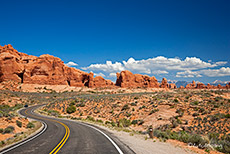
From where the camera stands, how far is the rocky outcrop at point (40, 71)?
87.9 m

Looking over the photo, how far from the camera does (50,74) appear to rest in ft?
312

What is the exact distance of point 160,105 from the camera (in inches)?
1042

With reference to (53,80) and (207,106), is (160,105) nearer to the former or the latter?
(207,106)

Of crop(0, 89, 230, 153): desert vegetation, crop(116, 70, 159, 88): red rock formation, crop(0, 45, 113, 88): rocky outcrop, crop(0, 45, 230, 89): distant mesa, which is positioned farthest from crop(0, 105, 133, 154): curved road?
crop(116, 70, 159, 88): red rock formation

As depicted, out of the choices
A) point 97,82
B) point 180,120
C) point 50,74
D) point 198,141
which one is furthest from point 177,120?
point 97,82

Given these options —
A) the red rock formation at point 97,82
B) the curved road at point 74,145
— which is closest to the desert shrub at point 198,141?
→ the curved road at point 74,145

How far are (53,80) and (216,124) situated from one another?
306 feet

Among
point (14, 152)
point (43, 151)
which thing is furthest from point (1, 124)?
point (43, 151)

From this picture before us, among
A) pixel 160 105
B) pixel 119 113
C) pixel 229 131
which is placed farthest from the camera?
pixel 119 113

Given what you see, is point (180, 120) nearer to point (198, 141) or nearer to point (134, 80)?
point (198, 141)

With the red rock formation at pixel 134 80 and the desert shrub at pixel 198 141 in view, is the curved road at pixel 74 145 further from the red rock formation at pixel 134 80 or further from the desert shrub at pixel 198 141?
the red rock formation at pixel 134 80

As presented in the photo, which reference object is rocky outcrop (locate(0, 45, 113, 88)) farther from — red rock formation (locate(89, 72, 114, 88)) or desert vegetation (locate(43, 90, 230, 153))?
desert vegetation (locate(43, 90, 230, 153))

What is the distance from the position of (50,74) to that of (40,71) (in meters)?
6.09

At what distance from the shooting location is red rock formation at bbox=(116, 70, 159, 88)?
11096 cm
